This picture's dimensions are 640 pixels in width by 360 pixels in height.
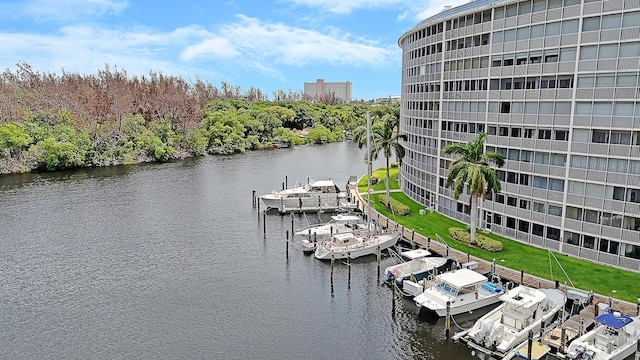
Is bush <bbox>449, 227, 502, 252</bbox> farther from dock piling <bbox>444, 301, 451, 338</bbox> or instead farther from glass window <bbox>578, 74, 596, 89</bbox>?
glass window <bbox>578, 74, 596, 89</bbox>

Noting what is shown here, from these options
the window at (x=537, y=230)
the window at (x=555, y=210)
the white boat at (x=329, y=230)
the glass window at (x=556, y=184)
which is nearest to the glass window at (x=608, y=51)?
the glass window at (x=556, y=184)

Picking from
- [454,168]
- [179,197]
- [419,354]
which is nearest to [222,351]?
[419,354]

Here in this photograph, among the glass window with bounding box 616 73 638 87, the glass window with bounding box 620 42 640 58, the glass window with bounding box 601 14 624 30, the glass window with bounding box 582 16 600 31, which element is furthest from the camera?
the glass window with bounding box 582 16 600 31

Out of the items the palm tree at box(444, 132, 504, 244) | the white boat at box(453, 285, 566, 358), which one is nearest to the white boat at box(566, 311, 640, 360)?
the white boat at box(453, 285, 566, 358)

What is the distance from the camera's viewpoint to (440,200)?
60.7 metres

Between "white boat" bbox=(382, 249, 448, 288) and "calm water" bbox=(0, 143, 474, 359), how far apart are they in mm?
1652

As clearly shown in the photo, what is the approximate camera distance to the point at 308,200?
237ft

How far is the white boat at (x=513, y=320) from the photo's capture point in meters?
32.8

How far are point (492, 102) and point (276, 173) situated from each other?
207 feet

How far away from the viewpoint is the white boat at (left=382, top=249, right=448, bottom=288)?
43906 millimetres

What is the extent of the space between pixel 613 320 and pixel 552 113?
21887 millimetres

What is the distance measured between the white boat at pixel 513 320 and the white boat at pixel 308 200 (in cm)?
3686

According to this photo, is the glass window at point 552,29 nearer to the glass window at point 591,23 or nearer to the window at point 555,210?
the glass window at point 591,23

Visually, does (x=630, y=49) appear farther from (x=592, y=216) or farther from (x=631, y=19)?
(x=592, y=216)
